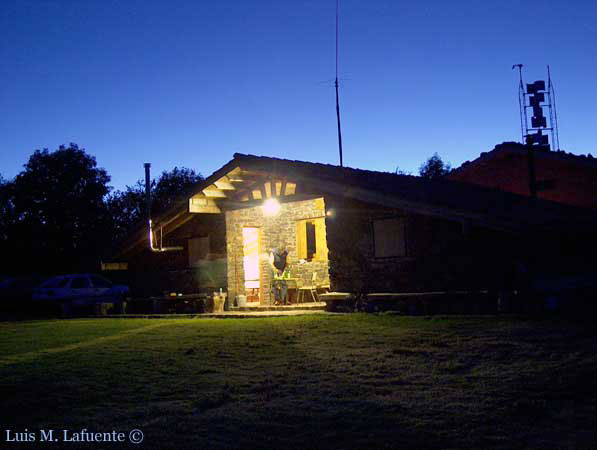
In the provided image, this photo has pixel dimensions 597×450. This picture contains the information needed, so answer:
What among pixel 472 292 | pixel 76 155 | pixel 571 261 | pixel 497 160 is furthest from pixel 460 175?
pixel 76 155

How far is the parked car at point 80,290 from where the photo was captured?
23.5 m

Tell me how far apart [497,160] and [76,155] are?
868 inches

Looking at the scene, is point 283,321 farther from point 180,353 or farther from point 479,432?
point 479,432

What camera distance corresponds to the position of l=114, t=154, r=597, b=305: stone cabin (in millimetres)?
14570

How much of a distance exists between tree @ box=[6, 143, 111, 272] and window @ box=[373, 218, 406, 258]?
2157cm

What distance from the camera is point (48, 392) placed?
783 centimetres

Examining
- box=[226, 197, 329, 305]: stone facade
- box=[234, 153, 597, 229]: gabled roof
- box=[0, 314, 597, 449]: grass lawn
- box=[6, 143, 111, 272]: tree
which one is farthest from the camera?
box=[6, 143, 111, 272]: tree

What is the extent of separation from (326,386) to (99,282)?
61.2ft

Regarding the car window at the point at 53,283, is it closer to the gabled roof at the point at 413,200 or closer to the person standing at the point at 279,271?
the person standing at the point at 279,271

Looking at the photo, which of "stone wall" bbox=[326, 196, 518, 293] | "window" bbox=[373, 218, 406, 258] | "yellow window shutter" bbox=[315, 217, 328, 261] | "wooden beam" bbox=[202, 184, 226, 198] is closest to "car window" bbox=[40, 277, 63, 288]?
"wooden beam" bbox=[202, 184, 226, 198]

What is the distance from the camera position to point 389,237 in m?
16.0

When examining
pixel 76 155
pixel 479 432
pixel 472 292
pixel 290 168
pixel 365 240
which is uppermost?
pixel 76 155

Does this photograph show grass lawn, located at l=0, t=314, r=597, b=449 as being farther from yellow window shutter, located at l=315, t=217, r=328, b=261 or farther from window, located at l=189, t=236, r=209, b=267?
yellow window shutter, located at l=315, t=217, r=328, b=261

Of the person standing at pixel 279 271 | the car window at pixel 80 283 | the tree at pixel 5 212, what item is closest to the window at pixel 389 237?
the person standing at pixel 279 271
